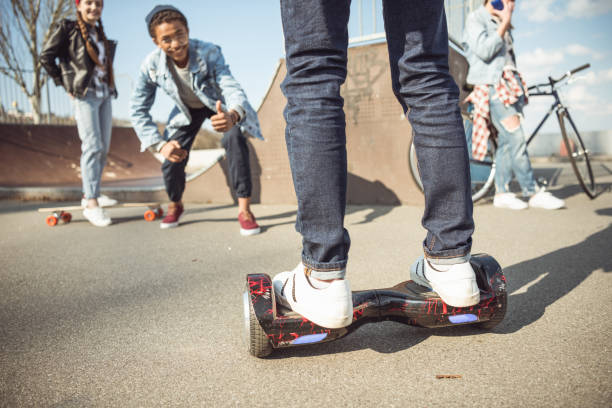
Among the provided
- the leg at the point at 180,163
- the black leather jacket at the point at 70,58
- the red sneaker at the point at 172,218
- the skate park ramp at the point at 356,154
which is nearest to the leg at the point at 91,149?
the black leather jacket at the point at 70,58

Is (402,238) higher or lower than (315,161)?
lower

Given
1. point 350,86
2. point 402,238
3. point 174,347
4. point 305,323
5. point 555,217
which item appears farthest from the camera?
point 350,86

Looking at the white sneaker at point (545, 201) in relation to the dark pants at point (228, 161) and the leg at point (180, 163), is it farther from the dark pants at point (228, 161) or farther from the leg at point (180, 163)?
the leg at point (180, 163)

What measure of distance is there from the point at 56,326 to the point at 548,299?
1.75 meters

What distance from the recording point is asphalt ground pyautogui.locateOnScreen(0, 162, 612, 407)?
0.88 metres

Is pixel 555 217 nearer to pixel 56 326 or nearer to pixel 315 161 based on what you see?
pixel 315 161

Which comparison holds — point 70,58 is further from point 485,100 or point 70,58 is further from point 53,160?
Answer: point 53,160

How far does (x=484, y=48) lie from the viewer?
3.34 m

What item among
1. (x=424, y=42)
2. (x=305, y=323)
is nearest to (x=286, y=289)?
(x=305, y=323)

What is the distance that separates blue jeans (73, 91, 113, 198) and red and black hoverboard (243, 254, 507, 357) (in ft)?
9.70

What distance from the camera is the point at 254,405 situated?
844 mm

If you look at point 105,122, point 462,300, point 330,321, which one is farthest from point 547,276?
point 105,122

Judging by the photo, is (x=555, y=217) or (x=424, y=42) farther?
(x=555, y=217)

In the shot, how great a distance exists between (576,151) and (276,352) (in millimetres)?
4216
